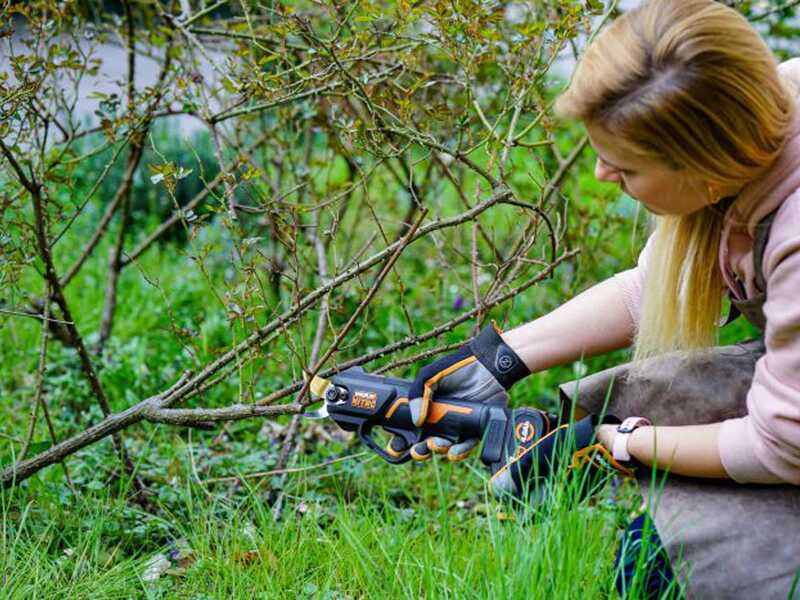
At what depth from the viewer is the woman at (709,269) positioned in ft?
5.57

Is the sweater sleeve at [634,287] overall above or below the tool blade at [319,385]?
below

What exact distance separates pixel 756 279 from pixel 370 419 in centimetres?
80

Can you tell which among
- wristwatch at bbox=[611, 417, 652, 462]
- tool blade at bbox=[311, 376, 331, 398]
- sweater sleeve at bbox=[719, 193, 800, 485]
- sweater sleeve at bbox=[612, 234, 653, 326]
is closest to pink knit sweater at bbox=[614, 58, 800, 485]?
sweater sleeve at bbox=[719, 193, 800, 485]

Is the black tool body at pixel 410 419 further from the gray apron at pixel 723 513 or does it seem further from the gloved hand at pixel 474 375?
the gray apron at pixel 723 513

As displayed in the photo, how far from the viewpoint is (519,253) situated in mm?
2500

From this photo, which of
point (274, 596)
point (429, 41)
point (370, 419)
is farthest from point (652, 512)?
point (429, 41)

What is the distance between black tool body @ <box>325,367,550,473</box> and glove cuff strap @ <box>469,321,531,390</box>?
0.31ft

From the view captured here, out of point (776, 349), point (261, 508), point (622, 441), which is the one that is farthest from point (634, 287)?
point (261, 508)

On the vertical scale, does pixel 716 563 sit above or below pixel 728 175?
below

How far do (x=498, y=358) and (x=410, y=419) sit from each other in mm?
229

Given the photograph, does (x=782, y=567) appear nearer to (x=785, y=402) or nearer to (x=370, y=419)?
(x=785, y=402)

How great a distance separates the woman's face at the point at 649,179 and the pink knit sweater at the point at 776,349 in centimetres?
9

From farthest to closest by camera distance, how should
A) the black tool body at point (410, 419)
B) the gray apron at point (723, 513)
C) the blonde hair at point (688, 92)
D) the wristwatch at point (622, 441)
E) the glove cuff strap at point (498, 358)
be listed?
the glove cuff strap at point (498, 358)
the black tool body at point (410, 419)
the wristwatch at point (622, 441)
the gray apron at point (723, 513)
the blonde hair at point (688, 92)

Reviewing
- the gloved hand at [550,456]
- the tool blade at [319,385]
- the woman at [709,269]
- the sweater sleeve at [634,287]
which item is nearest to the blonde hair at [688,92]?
the woman at [709,269]
